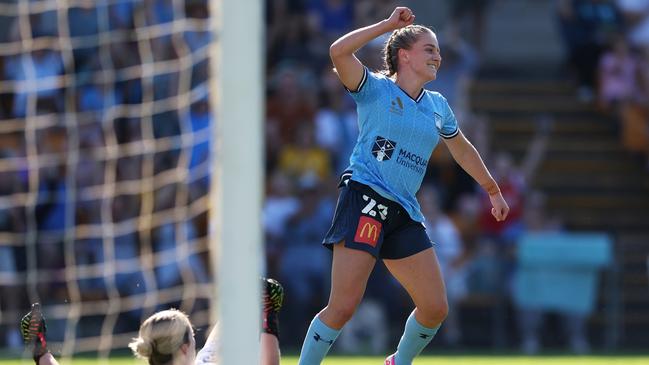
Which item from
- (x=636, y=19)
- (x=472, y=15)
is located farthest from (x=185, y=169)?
(x=636, y=19)

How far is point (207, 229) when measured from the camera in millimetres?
12828

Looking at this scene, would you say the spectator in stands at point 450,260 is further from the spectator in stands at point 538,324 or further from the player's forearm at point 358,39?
the player's forearm at point 358,39

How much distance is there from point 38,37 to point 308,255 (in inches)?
143

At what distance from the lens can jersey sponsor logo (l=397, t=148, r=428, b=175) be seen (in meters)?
6.91

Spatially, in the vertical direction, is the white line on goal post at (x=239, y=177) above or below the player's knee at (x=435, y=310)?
above

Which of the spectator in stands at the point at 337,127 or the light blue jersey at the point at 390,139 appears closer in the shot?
the light blue jersey at the point at 390,139

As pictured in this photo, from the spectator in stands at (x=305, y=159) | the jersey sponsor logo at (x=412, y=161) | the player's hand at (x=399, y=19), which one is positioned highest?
the player's hand at (x=399, y=19)

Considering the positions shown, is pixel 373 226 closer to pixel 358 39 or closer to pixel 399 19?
pixel 358 39

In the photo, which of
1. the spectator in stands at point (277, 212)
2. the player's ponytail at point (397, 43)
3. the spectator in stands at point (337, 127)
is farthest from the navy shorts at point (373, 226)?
the spectator in stands at point (337, 127)

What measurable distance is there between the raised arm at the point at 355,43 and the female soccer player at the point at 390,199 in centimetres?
2

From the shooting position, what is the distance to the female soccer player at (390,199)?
268 inches

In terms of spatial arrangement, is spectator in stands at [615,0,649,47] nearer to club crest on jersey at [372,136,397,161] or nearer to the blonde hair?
club crest on jersey at [372,136,397,161]

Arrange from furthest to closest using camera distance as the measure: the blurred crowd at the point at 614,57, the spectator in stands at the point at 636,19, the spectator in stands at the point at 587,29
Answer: the spectator in stands at the point at 587,29 < the spectator in stands at the point at 636,19 < the blurred crowd at the point at 614,57

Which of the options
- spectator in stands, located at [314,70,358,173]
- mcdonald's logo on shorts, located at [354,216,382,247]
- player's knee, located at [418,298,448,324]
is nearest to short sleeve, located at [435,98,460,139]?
mcdonald's logo on shorts, located at [354,216,382,247]
